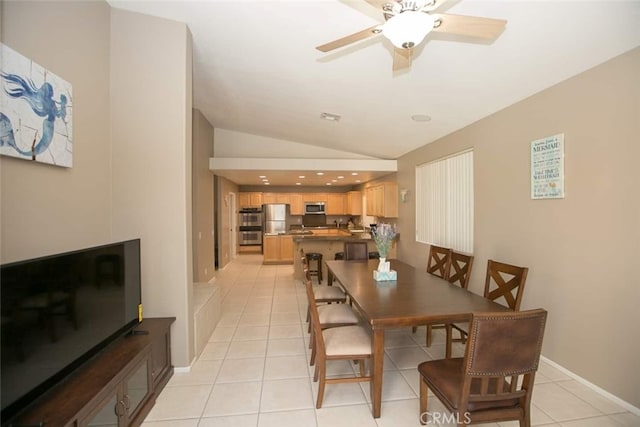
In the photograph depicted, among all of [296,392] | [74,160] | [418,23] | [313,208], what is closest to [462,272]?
[296,392]

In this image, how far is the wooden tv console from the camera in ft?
4.25

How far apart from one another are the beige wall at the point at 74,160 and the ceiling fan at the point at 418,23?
73.1 inches

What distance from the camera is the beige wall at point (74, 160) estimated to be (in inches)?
60.9

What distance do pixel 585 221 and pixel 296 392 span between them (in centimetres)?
265

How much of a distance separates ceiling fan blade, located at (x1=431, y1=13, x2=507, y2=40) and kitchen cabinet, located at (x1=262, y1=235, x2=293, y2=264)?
6265 millimetres

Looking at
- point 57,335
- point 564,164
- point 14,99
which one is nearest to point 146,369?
point 57,335

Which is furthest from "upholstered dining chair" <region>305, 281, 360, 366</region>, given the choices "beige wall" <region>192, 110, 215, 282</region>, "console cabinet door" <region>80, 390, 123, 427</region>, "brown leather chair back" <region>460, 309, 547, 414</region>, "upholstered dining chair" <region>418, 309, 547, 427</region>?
"beige wall" <region>192, 110, 215, 282</region>

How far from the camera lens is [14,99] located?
4.91 feet

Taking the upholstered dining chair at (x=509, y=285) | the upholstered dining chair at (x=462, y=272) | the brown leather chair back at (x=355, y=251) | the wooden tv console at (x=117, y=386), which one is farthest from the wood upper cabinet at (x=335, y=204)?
the wooden tv console at (x=117, y=386)

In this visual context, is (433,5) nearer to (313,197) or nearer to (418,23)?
(418,23)

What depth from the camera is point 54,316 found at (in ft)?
4.63

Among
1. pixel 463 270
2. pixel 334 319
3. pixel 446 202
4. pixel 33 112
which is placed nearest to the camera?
pixel 33 112

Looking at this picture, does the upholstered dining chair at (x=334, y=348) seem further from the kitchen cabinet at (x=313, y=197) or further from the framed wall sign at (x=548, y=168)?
the kitchen cabinet at (x=313, y=197)

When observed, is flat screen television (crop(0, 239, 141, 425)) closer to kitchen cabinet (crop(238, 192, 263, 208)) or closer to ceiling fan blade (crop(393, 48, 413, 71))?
ceiling fan blade (crop(393, 48, 413, 71))
